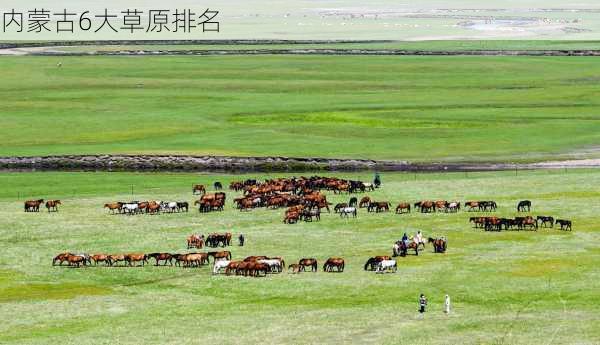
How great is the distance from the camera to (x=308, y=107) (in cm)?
12581

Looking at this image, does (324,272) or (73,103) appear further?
(73,103)

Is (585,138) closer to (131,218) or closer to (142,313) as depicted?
(131,218)

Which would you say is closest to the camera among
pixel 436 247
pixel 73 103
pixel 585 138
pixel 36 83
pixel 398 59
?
pixel 436 247

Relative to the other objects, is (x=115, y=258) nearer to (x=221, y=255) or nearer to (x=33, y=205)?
(x=221, y=255)

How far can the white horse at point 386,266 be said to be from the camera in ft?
186

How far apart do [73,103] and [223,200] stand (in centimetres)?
5907

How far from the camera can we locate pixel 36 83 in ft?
490

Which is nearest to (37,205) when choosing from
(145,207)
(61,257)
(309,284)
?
(145,207)

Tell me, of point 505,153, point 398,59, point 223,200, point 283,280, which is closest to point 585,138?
point 505,153

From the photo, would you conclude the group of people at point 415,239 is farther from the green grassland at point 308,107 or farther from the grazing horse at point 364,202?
the green grassland at point 308,107

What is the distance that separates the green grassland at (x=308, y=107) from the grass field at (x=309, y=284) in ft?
79.1

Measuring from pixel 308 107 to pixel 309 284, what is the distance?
71813 millimetres

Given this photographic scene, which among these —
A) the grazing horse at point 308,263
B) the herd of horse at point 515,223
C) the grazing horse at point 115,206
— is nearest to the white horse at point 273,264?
the grazing horse at point 308,263

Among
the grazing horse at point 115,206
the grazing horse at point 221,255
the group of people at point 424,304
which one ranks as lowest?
the group of people at point 424,304
